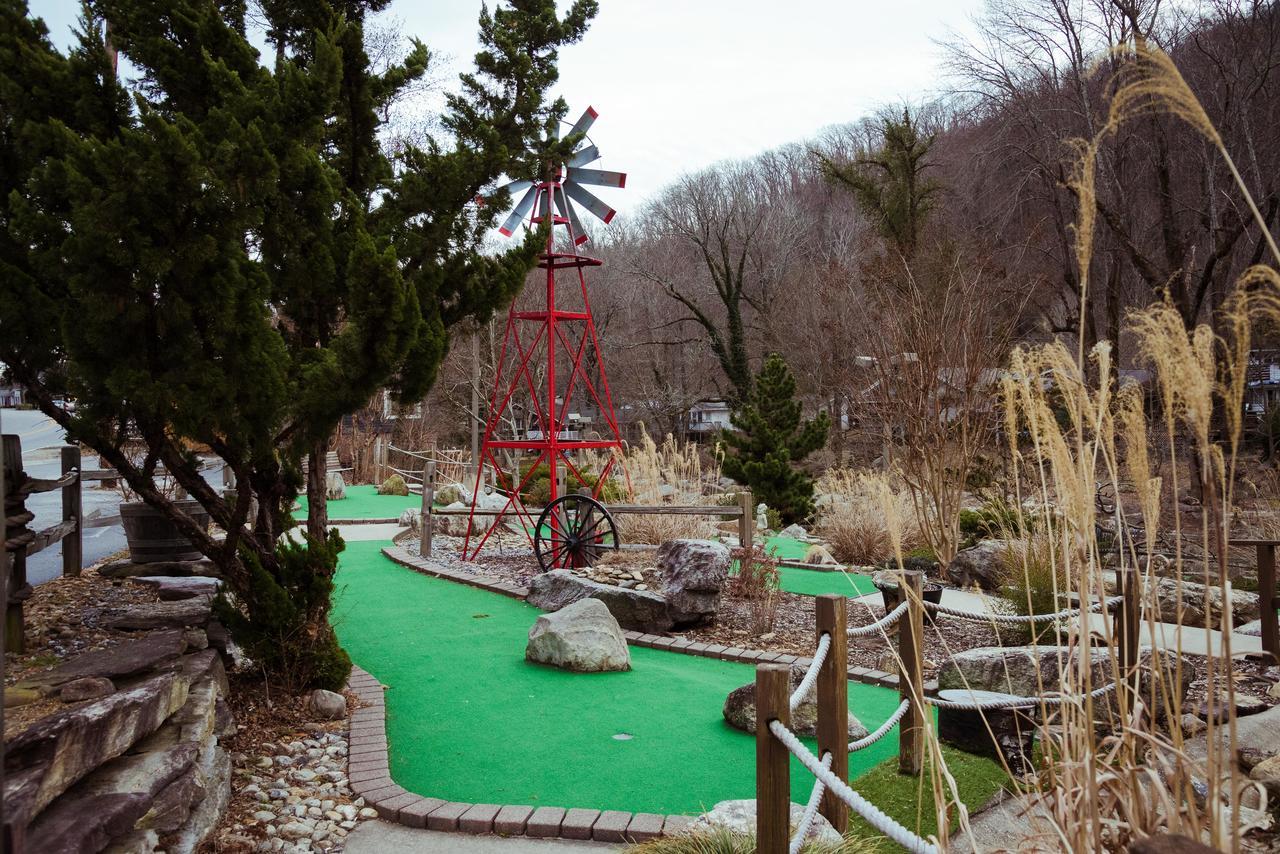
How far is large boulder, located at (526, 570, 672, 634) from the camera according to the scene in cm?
659

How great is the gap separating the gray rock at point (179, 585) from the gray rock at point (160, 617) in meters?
0.29

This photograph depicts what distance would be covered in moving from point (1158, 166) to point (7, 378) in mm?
12929

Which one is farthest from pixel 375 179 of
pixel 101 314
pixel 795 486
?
pixel 795 486

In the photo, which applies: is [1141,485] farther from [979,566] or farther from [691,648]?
[979,566]

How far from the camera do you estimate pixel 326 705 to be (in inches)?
176

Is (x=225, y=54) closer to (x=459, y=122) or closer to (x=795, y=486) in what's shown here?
(x=459, y=122)

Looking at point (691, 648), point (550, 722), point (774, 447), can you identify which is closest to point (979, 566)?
point (691, 648)

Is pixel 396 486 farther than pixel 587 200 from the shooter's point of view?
Yes

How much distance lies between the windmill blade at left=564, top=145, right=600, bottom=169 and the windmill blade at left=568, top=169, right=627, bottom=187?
11 cm

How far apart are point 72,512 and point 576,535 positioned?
393 centimetres

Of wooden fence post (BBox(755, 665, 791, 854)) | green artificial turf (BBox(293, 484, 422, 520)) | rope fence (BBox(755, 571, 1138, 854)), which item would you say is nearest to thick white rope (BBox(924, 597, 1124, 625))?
rope fence (BBox(755, 571, 1138, 854))

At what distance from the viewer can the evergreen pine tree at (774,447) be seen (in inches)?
497

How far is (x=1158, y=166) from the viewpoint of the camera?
39.4ft

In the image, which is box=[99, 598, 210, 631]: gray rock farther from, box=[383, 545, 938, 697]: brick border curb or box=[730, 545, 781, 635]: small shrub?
box=[730, 545, 781, 635]: small shrub
